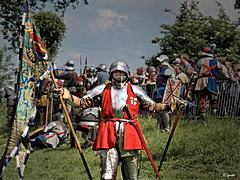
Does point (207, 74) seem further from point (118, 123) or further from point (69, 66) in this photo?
point (118, 123)

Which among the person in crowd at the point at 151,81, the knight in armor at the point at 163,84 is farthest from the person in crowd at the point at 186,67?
the person in crowd at the point at 151,81

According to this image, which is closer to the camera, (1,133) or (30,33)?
(30,33)

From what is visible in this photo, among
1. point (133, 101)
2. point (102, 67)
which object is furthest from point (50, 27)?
point (133, 101)

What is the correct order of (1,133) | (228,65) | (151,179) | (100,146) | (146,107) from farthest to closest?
(1,133)
(228,65)
(151,179)
(146,107)
(100,146)

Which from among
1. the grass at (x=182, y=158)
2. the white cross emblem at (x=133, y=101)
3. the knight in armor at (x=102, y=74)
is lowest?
the grass at (x=182, y=158)

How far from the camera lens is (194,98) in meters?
15.1

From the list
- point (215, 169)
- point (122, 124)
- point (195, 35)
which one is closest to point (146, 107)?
point (122, 124)

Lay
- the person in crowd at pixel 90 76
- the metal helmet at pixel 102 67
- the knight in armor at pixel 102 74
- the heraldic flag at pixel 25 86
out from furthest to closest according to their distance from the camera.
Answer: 1. the person in crowd at pixel 90 76
2. the metal helmet at pixel 102 67
3. the knight in armor at pixel 102 74
4. the heraldic flag at pixel 25 86

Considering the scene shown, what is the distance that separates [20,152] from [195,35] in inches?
643

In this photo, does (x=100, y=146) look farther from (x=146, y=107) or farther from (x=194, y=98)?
(x=194, y=98)

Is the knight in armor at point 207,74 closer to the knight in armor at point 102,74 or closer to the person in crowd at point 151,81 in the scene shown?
the person in crowd at point 151,81

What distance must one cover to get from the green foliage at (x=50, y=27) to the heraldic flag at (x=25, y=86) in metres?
13.0

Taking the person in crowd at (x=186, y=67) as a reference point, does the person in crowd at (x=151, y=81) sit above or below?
below

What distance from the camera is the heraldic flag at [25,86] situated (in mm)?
7191
